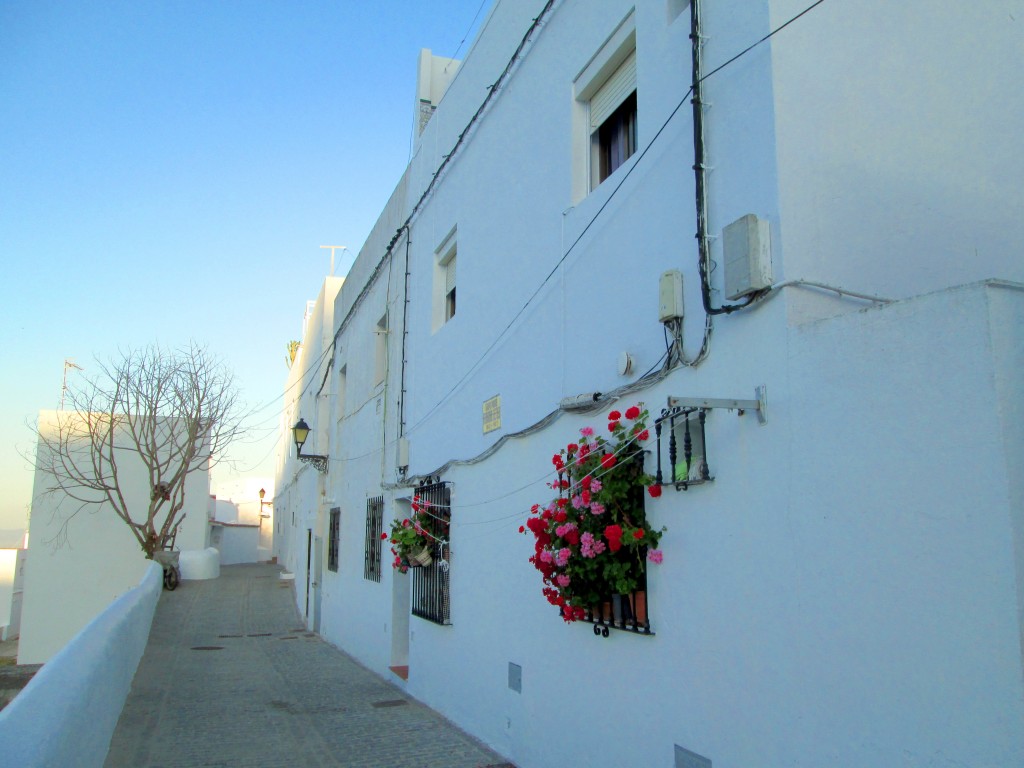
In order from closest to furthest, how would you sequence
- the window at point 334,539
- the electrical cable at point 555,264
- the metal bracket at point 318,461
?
the electrical cable at point 555,264 → the window at point 334,539 → the metal bracket at point 318,461

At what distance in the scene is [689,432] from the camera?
4434 millimetres

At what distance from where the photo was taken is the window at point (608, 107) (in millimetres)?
5785

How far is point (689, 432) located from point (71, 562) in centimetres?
1915

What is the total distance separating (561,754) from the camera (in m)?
5.72

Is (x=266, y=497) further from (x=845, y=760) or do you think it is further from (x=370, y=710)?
(x=845, y=760)

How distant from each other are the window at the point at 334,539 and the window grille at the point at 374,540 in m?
2.71

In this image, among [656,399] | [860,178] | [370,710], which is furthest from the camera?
[370,710]

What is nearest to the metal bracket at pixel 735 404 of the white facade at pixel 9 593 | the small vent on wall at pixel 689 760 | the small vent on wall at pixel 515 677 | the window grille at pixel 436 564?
the small vent on wall at pixel 689 760

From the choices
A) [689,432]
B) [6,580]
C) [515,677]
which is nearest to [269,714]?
[515,677]

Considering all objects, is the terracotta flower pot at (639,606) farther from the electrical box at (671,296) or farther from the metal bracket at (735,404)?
the electrical box at (671,296)

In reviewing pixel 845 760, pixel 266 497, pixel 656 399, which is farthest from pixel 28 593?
pixel 266 497

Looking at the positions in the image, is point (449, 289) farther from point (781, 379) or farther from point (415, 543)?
point (781, 379)

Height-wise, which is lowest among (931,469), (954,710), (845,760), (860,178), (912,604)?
(845,760)

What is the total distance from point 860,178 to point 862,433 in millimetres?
1576
